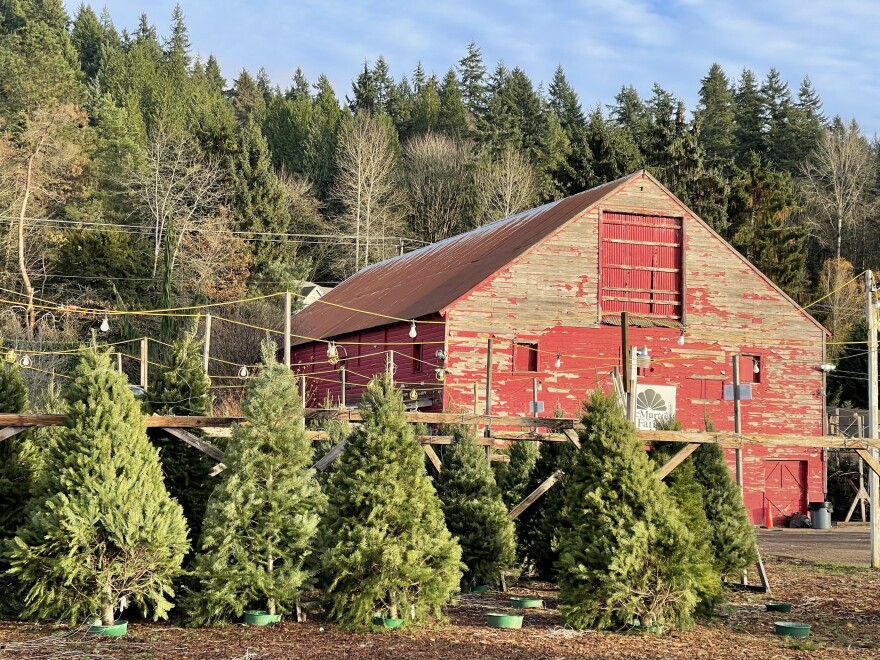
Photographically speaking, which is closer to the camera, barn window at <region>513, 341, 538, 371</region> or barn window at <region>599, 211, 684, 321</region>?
barn window at <region>513, 341, 538, 371</region>

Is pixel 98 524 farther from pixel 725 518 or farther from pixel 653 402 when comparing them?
pixel 653 402

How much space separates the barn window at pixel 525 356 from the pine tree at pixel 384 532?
19.1 metres

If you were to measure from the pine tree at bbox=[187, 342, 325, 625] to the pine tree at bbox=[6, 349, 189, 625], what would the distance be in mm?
483

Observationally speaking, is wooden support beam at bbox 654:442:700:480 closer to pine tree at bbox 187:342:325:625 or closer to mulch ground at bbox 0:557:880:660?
mulch ground at bbox 0:557:880:660

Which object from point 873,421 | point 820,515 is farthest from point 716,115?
point 873,421

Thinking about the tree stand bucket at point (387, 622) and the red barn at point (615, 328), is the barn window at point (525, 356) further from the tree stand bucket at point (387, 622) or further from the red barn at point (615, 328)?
the tree stand bucket at point (387, 622)

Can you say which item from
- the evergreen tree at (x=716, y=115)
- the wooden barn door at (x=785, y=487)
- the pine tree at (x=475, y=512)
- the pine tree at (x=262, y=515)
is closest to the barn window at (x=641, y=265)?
the wooden barn door at (x=785, y=487)

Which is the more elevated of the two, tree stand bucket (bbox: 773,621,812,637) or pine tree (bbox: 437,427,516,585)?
pine tree (bbox: 437,427,516,585)

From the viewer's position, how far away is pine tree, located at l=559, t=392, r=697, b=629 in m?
13.5

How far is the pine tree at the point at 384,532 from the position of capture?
1324cm

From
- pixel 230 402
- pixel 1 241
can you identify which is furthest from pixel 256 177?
pixel 230 402

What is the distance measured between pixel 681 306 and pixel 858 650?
2262 centimetres

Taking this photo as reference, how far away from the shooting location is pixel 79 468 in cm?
1339

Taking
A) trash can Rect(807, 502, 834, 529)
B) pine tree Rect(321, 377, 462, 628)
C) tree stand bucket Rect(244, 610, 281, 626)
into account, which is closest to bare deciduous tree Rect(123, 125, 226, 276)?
trash can Rect(807, 502, 834, 529)
